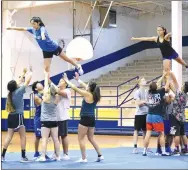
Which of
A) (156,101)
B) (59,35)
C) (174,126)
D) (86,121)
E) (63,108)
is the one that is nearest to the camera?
(86,121)

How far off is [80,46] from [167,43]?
16.7 ft

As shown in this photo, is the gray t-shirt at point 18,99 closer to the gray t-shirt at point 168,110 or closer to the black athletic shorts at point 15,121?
the black athletic shorts at point 15,121

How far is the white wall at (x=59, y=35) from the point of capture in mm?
15953

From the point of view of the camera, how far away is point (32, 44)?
16562 mm

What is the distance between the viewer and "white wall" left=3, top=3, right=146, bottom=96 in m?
16.0

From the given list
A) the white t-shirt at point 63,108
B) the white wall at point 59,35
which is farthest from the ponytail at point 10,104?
the white wall at point 59,35

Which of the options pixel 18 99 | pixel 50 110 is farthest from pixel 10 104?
pixel 50 110

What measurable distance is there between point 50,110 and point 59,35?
11.1 m

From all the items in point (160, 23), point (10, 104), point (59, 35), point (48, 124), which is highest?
point (160, 23)

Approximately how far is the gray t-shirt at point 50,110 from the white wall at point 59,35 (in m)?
8.74

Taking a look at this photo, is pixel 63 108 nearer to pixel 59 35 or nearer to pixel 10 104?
pixel 10 104

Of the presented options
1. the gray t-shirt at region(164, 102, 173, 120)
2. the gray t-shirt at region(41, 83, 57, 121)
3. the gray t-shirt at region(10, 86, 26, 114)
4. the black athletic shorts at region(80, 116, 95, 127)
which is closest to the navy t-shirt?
the gray t-shirt at region(164, 102, 173, 120)

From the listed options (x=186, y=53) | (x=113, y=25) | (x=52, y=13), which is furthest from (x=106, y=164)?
(x=186, y=53)

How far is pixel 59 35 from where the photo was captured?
58.0 feet
